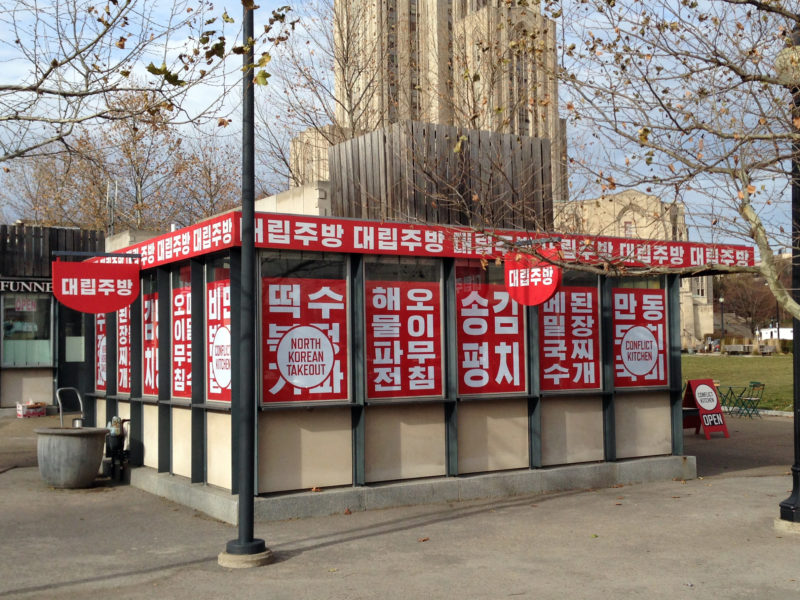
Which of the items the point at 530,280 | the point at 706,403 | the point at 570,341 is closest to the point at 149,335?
the point at 530,280

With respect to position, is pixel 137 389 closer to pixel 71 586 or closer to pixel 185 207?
pixel 71 586

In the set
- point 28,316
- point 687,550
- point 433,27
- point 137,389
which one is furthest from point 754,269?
point 433,27

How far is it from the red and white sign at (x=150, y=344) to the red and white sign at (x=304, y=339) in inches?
132

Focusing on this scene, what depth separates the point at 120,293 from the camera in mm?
12859

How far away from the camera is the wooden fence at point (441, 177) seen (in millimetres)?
12742

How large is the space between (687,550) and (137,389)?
8587mm

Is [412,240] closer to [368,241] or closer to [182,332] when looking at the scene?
[368,241]

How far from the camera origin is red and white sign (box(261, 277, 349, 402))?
1105 centimetres

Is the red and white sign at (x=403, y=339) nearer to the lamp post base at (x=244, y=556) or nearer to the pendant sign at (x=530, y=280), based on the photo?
the pendant sign at (x=530, y=280)

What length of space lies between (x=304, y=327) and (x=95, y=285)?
337 cm

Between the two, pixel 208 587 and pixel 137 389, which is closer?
pixel 208 587

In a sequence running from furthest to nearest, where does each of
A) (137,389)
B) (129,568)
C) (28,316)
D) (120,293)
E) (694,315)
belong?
(694,315)
(28,316)
(137,389)
(120,293)
(129,568)

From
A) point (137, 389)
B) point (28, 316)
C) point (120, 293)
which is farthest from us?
point (28, 316)

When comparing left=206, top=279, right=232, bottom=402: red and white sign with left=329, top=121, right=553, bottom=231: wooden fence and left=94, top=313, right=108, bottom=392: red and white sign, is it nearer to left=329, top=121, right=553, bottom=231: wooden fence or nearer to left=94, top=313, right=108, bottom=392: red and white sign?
left=329, top=121, right=553, bottom=231: wooden fence
